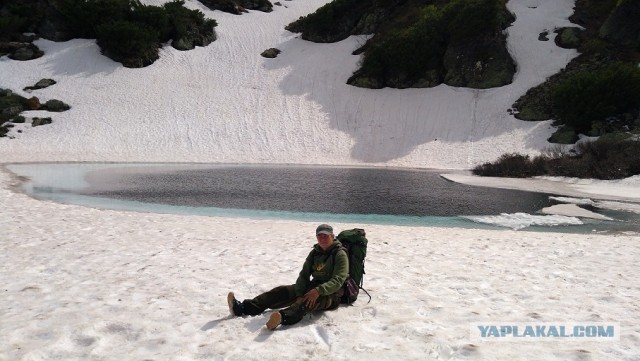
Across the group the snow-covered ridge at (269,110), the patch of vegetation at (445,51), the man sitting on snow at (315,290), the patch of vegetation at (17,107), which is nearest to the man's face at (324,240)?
the man sitting on snow at (315,290)

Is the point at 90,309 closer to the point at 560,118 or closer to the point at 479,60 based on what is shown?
the point at 560,118

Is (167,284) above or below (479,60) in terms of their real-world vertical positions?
below

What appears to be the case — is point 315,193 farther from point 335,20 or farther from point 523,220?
point 335,20

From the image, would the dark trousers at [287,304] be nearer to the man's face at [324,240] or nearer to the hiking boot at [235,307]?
the hiking boot at [235,307]

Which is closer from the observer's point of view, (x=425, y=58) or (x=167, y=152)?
(x=167, y=152)

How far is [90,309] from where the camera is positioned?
16.6 feet

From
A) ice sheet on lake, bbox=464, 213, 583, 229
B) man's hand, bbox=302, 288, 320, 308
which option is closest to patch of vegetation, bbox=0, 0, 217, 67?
ice sheet on lake, bbox=464, 213, 583, 229

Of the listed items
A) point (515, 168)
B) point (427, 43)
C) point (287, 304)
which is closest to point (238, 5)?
point (427, 43)

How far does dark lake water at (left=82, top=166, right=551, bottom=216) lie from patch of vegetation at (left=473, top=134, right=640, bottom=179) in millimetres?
5505

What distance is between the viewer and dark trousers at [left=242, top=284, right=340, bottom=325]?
472 centimetres

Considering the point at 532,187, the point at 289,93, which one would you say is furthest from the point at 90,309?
the point at 289,93

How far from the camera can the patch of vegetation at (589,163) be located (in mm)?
22875

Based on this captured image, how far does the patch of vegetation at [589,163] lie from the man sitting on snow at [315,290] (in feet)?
77.5

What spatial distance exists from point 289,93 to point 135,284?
42.7 m
